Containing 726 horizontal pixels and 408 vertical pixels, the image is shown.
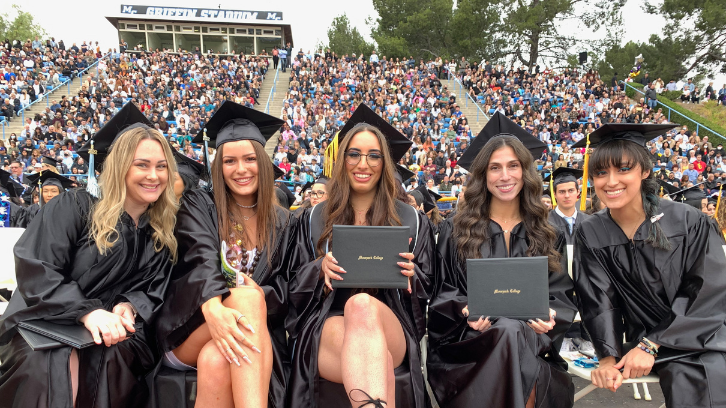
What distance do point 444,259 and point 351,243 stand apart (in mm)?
814

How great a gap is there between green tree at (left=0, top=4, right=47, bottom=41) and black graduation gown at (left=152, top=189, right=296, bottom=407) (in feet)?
183

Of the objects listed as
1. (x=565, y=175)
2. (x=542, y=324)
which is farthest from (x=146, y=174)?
(x=565, y=175)

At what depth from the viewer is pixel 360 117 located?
3.19 metres

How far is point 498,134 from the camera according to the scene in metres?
3.13

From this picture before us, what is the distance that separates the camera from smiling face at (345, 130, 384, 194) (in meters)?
2.92

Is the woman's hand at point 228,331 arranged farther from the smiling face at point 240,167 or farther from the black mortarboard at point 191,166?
the black mortarboard at point 191,166

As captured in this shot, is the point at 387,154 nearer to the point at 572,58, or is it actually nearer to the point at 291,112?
the point at 291,112

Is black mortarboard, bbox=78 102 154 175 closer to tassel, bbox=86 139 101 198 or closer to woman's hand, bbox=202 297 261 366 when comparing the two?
A: tassel, bbox=86 139 101 198

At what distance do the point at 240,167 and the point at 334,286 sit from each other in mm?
954

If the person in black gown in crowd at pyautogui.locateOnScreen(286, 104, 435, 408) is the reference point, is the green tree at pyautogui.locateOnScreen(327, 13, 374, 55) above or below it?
above

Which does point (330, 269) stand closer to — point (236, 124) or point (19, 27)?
point (236, 124)

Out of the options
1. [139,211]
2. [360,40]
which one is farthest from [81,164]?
[360,40]

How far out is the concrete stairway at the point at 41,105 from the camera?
1934cm

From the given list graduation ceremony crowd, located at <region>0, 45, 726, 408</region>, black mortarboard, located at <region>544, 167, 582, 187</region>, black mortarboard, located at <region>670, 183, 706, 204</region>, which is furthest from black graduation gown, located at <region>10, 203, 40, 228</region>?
black mortarboard, located at <region>670, 183, 706, 204</region>
